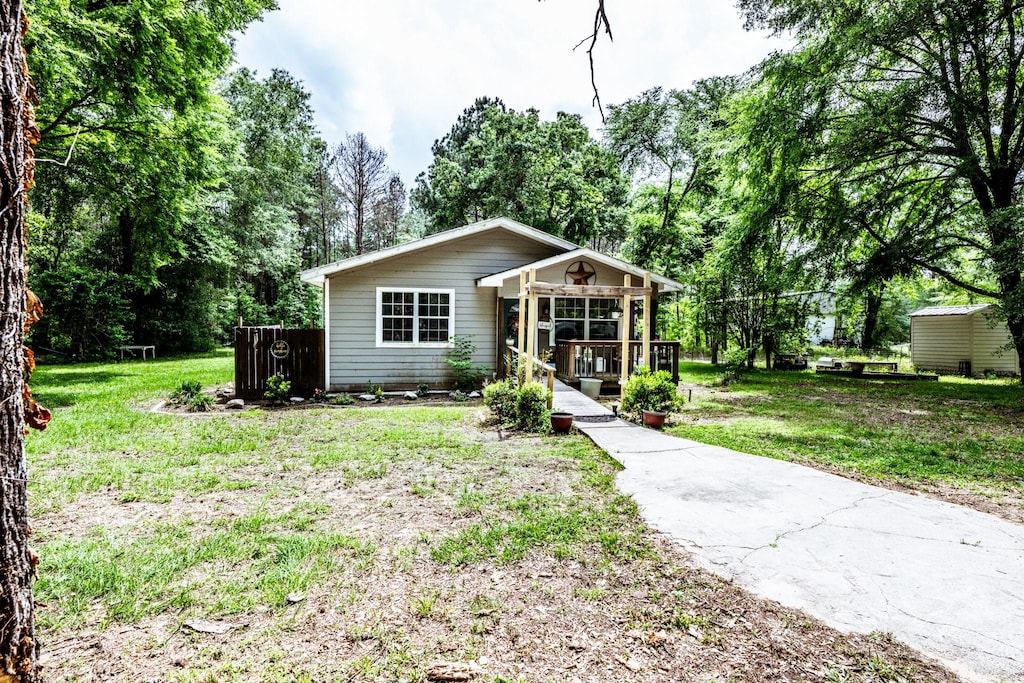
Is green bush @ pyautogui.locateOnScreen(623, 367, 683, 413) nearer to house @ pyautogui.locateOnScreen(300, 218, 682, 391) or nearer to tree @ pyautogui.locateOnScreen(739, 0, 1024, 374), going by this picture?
house @ pyautogui.locateOnScreen(300, 218, 682, 391)

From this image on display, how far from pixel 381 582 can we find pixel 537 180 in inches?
→ 864

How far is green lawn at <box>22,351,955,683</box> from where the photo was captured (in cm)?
221

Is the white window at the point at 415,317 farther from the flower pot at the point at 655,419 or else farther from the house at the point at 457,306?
the flower pot at the point at 655,419

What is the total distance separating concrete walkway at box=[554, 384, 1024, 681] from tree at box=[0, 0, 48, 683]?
11.1 feet

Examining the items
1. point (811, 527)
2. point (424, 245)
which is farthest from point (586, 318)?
point (811, 527)

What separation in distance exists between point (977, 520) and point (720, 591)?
2.81 m

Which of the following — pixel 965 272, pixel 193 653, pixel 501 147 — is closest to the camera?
pixel 193 653

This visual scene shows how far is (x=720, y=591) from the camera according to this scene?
2.83m

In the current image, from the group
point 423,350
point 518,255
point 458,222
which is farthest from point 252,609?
point 458,222

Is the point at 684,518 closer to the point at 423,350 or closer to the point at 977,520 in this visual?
the point at 977,520

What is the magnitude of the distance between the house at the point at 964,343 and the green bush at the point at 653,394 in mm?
17024

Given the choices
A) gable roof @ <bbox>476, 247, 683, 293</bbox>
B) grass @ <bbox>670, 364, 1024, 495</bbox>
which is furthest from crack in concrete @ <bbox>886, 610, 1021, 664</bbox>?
gable roof @ <bbox>476, 247, 683, 293</bbox>

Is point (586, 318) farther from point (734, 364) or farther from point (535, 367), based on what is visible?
point (734, 364)

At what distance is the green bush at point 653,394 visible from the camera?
7.73 meters
